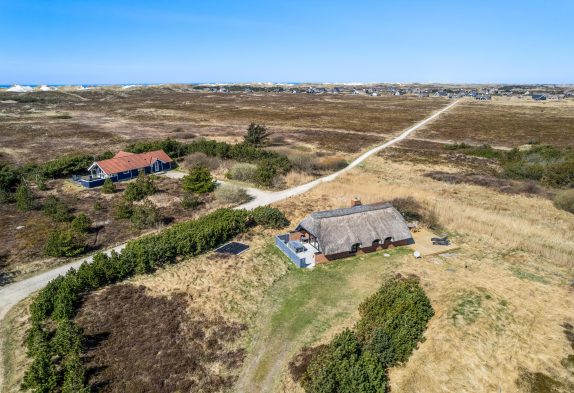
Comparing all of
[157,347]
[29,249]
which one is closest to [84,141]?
[29,249]

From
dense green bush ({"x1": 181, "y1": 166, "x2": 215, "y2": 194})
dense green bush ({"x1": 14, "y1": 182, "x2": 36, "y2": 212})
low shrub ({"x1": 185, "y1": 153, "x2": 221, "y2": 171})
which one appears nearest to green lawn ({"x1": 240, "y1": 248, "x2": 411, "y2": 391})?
dense green bush ({"x1": 181, "y1": 166, "x2": 215, "y2": 194})

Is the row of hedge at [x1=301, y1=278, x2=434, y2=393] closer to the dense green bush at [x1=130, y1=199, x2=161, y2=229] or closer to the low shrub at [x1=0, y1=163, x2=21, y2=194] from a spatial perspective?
Result: the dense green bush at [x1=130, y1=199, x2=161, y2=229]

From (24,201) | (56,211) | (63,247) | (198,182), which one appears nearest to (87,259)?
(63,247)

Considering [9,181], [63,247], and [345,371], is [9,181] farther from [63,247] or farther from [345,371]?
[345,371]

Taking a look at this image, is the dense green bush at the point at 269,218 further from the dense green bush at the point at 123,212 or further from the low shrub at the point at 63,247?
the low shrub at the point at 63,247

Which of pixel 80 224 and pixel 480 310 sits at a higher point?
pixel 480 310

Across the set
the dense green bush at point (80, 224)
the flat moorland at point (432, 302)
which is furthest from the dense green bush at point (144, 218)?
the flat moorland at point (432, 302)
